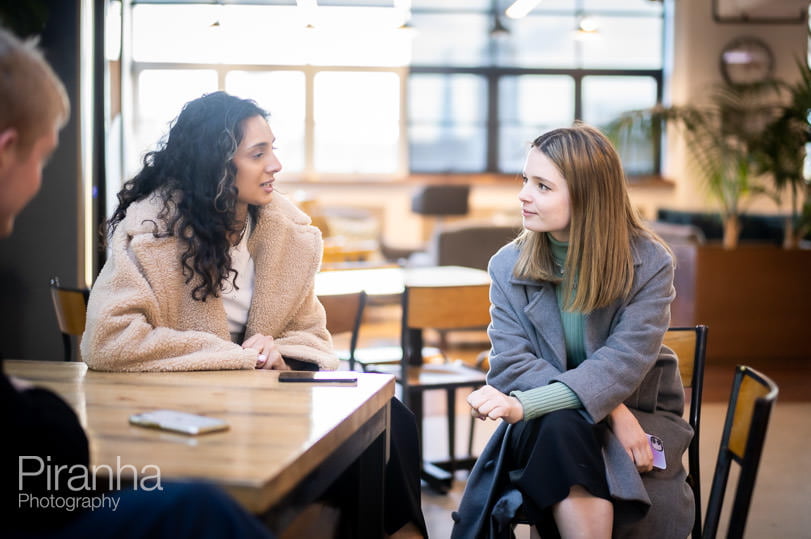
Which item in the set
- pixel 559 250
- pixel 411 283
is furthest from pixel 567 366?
pixel 411 283

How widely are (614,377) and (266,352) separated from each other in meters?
0.71

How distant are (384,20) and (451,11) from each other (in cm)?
79

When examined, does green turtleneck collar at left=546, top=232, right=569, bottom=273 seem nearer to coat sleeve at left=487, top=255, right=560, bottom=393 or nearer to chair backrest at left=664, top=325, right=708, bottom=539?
coat sleeve at left=487, top=255, right=560, bottom=393

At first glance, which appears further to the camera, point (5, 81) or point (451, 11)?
point (451, 11)

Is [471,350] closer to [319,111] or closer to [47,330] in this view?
[47,330]

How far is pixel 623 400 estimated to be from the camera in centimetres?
181

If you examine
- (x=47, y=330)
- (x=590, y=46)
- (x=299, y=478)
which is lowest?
(x=47, y=330)

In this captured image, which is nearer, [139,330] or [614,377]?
[139,330]

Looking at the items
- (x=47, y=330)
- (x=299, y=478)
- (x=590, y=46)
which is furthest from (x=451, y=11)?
(x=299, y=478)

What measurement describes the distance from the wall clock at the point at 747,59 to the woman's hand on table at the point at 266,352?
925 centimetres

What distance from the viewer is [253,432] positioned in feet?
3.71

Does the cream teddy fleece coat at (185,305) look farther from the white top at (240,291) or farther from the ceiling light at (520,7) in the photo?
the ceiling light at (520,7)

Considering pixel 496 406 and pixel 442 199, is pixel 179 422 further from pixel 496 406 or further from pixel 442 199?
pixel 442 199

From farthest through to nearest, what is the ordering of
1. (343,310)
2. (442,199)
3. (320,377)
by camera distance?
(442,199) → (343,310) → (320,377)
